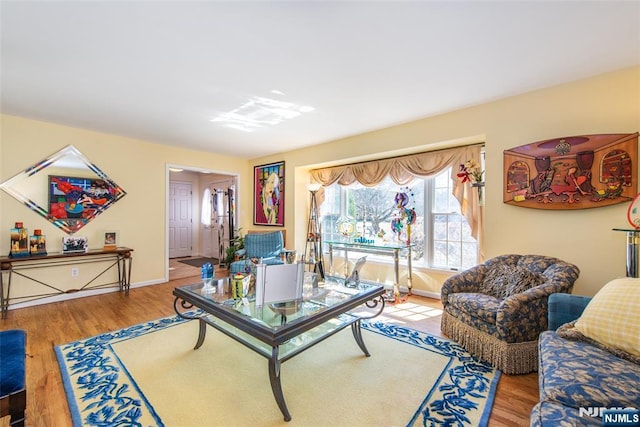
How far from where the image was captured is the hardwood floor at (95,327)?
5.34ft

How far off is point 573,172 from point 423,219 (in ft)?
5.84

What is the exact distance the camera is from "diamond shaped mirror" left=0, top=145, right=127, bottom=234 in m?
3.48

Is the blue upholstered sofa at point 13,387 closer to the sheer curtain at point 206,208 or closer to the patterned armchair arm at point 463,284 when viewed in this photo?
the patterned armchair arm at point 463,284

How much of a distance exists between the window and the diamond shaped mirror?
3751 mm

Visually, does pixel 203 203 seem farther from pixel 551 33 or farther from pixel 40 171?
pixel 551 33

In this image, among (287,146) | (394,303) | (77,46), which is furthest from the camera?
(287,146)

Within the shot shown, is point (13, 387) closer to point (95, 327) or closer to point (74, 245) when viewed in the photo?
point (95, 327)

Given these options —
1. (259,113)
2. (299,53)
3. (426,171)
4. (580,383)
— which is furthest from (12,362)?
(426,171)

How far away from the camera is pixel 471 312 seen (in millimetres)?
2229

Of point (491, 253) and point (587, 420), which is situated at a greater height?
point (491, 253)

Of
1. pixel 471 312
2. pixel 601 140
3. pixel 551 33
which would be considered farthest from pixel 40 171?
pixel 601 140

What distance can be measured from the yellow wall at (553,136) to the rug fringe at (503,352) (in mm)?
981

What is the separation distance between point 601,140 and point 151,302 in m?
5.20

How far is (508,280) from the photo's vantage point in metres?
2.41
